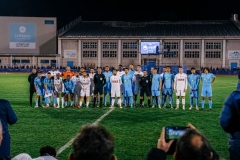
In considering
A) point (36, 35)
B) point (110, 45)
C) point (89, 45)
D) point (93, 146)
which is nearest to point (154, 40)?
point (110, 45)

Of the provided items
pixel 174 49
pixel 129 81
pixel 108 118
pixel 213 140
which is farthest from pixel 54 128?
pixel 174 49

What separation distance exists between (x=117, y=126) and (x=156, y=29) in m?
57.4

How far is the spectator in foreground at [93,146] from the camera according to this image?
266cm

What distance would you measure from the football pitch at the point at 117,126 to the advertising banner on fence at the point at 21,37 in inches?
2012

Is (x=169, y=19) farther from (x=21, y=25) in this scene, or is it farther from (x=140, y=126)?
(x=140, y=126)

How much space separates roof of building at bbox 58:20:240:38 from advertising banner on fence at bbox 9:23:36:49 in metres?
5.06

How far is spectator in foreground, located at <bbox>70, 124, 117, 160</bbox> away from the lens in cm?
266

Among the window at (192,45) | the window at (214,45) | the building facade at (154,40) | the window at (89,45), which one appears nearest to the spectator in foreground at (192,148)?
the building facade at (154,40)

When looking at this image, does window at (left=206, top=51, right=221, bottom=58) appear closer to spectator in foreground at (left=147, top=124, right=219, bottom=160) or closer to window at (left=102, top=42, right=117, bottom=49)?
window at (left=102, top=42, right=117, bottom=49)

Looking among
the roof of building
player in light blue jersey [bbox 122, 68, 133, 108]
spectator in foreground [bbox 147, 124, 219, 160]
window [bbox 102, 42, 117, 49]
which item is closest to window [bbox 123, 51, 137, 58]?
window [bbox 102, 42, 117, 49]

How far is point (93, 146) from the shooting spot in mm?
2662

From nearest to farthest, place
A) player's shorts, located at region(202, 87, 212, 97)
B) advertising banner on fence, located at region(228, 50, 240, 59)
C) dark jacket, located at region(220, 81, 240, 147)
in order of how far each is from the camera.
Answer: dark jacket, located at region(220, 81, 240, 147) → player's shorts, located at region(202, 87, 212, 97) → advertising banner on fence, located at region(228, 50, 240, 59)

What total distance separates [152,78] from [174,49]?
4703 cm

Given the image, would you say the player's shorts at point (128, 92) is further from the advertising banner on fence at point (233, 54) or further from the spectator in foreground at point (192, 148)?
the advertising banner on fence at point (233, 54)
